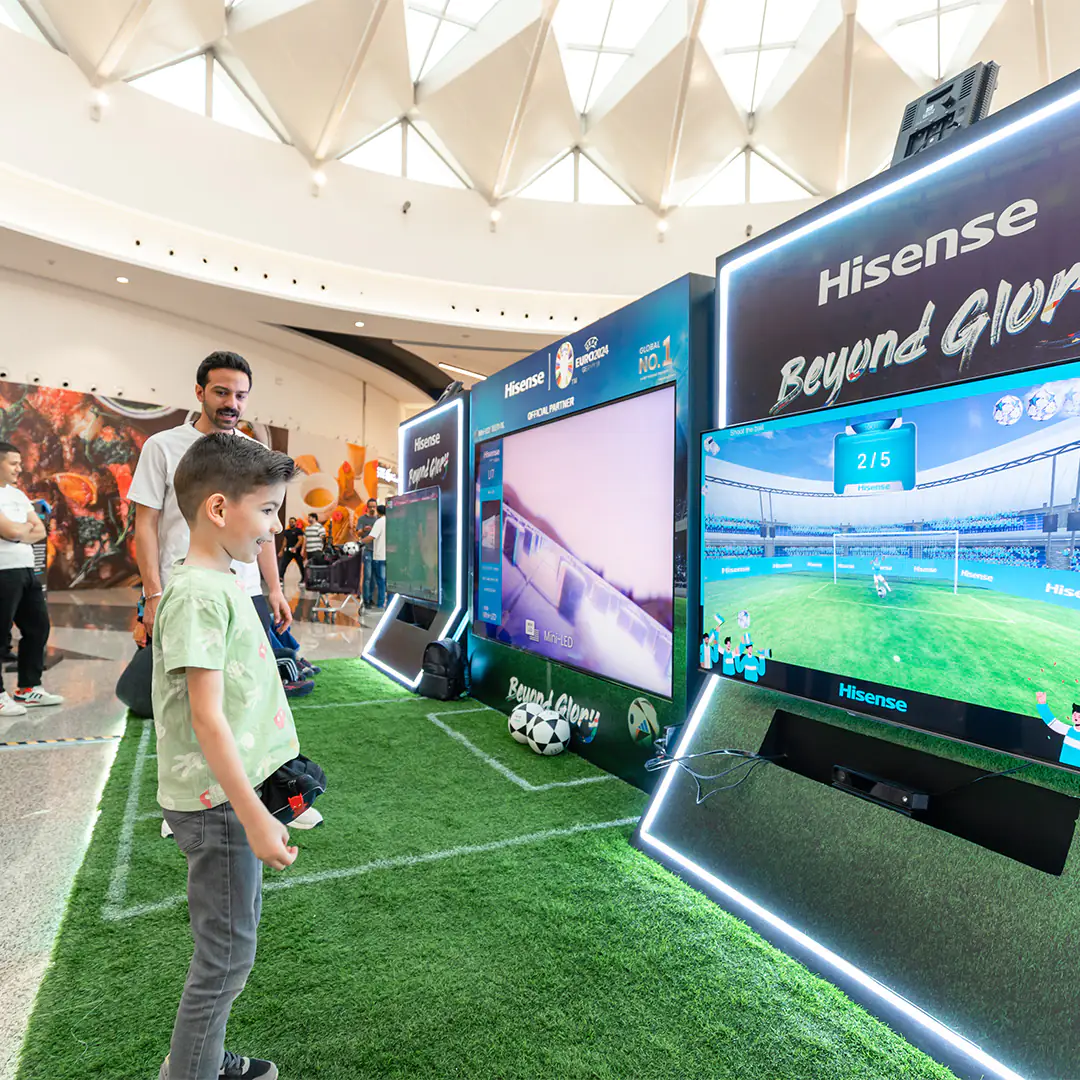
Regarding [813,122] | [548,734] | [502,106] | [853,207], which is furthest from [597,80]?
[548,734]

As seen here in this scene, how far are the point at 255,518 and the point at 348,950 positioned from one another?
49.8 inches

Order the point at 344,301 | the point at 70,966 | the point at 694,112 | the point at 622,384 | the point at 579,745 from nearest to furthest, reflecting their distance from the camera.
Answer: the point at 70,966, the point at 622,384, the point at 579,745, the point at 344,301, the point at 694,112

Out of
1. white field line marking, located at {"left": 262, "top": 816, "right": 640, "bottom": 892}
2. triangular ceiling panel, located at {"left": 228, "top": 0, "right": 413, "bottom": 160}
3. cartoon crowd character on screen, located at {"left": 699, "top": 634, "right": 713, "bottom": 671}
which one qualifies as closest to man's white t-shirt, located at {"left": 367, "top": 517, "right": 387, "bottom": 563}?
triangular ceiling panel, located at {"left": 228, "top": 0, "right": 413, "bottom": 160}

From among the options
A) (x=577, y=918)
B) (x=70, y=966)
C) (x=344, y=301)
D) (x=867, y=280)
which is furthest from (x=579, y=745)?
(x=344, y=301)

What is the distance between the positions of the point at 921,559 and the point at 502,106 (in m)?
13.0

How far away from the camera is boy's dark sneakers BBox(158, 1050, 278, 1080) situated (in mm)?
1291

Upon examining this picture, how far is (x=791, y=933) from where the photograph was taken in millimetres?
1837

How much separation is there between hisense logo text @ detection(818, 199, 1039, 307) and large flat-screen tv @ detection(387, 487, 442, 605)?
3.43m

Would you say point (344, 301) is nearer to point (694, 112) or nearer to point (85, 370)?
point (85, 370)

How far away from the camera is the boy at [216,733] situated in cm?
107

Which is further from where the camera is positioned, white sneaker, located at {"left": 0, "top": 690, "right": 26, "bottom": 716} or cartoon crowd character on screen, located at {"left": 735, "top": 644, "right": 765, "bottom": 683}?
white sneaker, located at {"left": 0, "top": 690, "right": 26, "bottom": 716}

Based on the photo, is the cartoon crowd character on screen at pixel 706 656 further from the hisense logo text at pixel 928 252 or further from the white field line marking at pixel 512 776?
the hisense logo text at pixel 928 252

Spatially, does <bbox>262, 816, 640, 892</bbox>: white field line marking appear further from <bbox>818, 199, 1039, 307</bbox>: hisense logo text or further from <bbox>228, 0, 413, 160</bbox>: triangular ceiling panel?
<bbox>228, 0, 413, 160</bbox>: triangular ceiling panel

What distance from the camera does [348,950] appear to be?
176 cm
